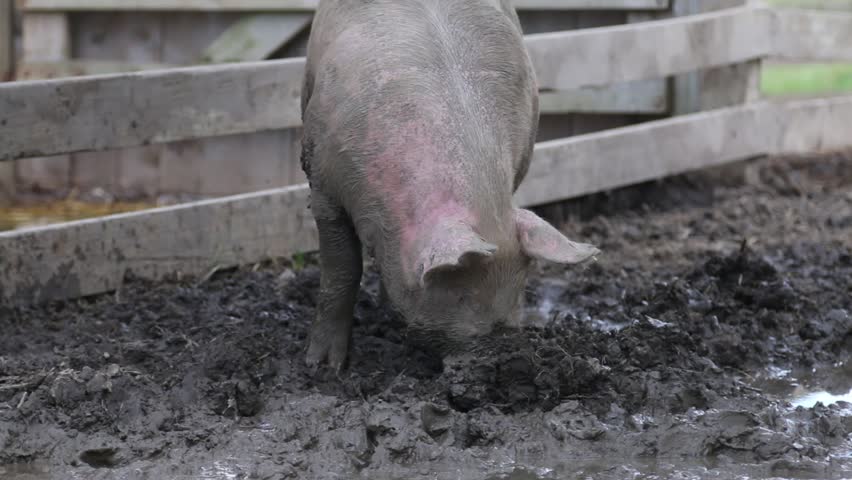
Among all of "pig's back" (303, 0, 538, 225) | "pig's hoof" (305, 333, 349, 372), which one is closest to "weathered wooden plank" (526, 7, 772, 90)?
"pig's back" (303, 0, 538, 225)

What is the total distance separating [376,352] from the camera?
4.68m

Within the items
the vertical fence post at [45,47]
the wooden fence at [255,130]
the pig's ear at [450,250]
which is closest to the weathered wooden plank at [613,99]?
the wooden fence at [255,130]

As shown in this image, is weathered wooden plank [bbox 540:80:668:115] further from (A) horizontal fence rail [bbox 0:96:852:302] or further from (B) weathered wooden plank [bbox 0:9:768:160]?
(B) weathered wooden plank [bbox 0:9:768:160]

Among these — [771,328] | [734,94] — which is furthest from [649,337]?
[734,94]

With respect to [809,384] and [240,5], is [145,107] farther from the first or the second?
[809,384]

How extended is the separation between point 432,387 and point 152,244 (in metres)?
2.14

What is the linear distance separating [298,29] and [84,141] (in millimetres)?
2708

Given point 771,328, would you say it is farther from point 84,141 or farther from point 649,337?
point 84,141

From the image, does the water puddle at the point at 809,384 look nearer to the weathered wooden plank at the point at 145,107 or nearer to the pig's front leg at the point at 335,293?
the pig's front leg at the point at 335,293

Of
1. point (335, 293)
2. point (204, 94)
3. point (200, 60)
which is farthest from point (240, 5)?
point (335, 293)

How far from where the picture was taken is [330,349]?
15.2ft

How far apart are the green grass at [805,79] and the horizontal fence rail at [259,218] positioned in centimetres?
426

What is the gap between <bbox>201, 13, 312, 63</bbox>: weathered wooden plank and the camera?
8.02 metres

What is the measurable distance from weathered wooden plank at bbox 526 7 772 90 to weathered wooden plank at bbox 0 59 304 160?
4.97 ft
